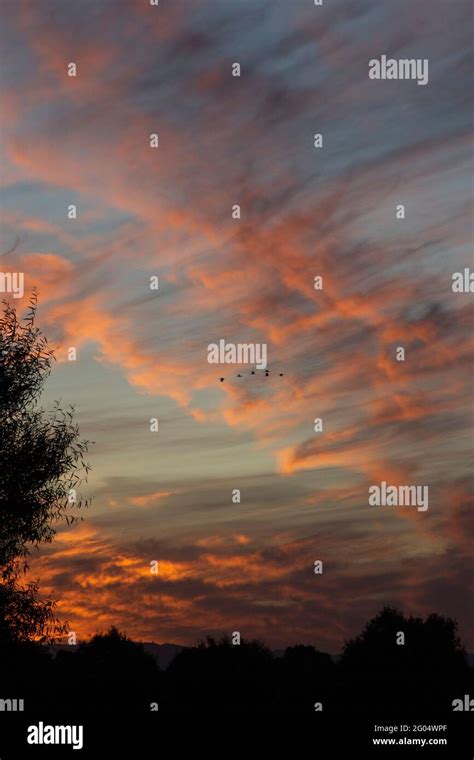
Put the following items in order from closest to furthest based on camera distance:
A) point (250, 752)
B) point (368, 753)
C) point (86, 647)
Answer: point (368, 753) → point (250, 752) → point (86, 647)

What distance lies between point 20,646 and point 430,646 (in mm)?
51619

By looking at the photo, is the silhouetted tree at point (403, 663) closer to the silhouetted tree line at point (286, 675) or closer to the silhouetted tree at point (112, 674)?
the silhouetted tree line at point (286, 675)

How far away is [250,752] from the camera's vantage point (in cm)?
4425

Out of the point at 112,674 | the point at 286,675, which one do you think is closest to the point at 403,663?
the point at 286,675

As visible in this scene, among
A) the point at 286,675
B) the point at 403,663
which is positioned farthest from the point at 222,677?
the point at 403,663

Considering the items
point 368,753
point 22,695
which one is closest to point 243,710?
point 368,753

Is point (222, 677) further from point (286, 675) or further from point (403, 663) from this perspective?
point (403, 663)

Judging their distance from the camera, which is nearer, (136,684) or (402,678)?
(402,678)

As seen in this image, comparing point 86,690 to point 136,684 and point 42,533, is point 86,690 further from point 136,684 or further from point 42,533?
point 42,533

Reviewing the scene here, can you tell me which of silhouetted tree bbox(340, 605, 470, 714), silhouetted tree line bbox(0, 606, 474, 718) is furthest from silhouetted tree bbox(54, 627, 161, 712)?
silhouetted tree bbox(340, 605, 470, 714)

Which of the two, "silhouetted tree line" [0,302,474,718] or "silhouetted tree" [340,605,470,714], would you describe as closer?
"silhouetted tree line" [0,302,474,718]

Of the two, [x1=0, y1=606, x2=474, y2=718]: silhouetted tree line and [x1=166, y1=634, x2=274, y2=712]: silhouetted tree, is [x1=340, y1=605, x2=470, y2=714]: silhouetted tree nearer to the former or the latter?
[x1=0, y1=606, x2=474, y2=718]: silhouetted tree line

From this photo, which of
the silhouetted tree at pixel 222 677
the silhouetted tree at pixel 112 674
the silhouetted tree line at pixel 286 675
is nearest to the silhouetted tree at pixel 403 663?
the silhouetted tree line at pixel 286 675

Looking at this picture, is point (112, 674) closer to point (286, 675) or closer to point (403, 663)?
point (286, 675)
